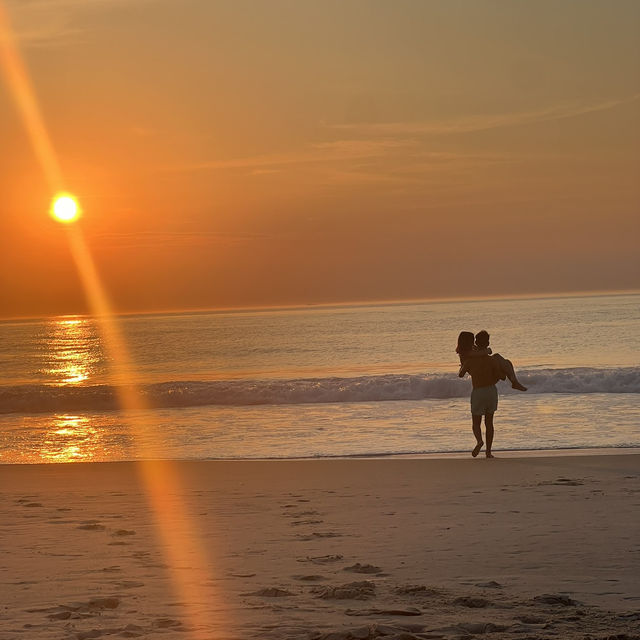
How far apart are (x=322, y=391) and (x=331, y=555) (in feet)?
64.9

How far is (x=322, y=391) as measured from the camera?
26.5 m

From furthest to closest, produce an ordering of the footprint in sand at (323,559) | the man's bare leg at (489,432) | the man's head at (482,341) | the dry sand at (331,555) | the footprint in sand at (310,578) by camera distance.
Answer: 1. the man's bare leg at (489,432)
2. the man's head at (482,341)
3. the footprint in sand at (323,559)
4. the footprint in sand at (310,578)
5. the dry sand at (331,555)

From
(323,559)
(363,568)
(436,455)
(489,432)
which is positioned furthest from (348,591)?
(436,455)

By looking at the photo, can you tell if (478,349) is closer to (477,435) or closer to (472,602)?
(477,435)

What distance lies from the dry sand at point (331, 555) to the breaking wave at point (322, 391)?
14.4 meters

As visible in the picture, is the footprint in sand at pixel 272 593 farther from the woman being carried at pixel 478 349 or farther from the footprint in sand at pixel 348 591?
the woman being carried at pixel 478 349

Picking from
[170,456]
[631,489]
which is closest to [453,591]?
[631,489]

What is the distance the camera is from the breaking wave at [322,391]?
25.5 metres

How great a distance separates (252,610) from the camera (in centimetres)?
527

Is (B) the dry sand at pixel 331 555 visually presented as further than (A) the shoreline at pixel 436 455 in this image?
No

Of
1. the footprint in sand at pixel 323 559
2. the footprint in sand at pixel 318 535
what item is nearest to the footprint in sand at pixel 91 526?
the footprint in sand at pixel 318 535

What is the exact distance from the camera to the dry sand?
5000 millimetres

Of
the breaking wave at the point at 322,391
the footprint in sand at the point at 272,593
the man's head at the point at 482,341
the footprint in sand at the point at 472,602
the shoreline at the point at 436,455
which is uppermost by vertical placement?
the breaking wave at the point at 322,391

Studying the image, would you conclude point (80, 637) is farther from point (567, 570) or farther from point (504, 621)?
point (567, 570)
